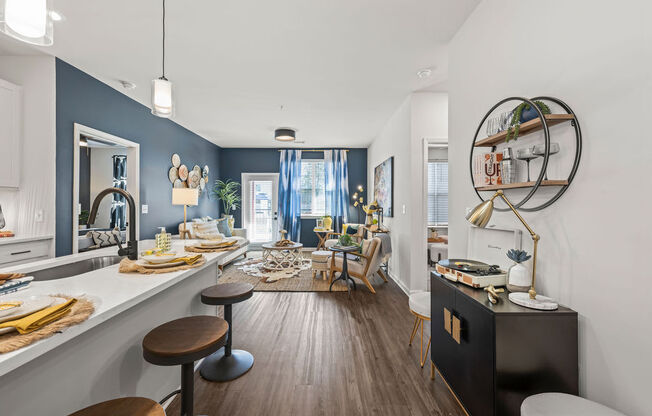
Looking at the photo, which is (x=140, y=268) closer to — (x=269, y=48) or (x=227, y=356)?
(x=227, y=356)

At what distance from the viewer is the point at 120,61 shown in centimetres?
280

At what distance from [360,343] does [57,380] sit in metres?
2.05

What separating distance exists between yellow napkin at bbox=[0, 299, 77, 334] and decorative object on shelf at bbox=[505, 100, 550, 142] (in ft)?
6.58

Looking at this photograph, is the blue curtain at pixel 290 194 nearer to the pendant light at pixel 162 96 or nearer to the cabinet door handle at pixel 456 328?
the pendant light at pixel 162 96

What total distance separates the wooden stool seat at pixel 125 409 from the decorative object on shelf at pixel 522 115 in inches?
76.3

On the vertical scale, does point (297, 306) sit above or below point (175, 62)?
below

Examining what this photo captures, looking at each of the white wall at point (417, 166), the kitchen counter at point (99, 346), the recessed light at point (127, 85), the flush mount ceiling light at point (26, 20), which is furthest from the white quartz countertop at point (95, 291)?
the white wall at point (417, 166)

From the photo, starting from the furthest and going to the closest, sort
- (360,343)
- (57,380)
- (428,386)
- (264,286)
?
1. (264,286)
2. (360,343)
3. (428,386)
4. (57,380)

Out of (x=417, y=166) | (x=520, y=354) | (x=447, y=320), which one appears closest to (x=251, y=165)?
(x=417, y=166)

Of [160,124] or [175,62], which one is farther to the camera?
[160,124]

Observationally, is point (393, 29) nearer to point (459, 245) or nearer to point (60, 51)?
point (459, 245)

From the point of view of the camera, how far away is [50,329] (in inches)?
29.3

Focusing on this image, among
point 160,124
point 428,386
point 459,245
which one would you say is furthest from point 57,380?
point 160,124

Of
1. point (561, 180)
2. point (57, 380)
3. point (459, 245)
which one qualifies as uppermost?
point (561, 180)
